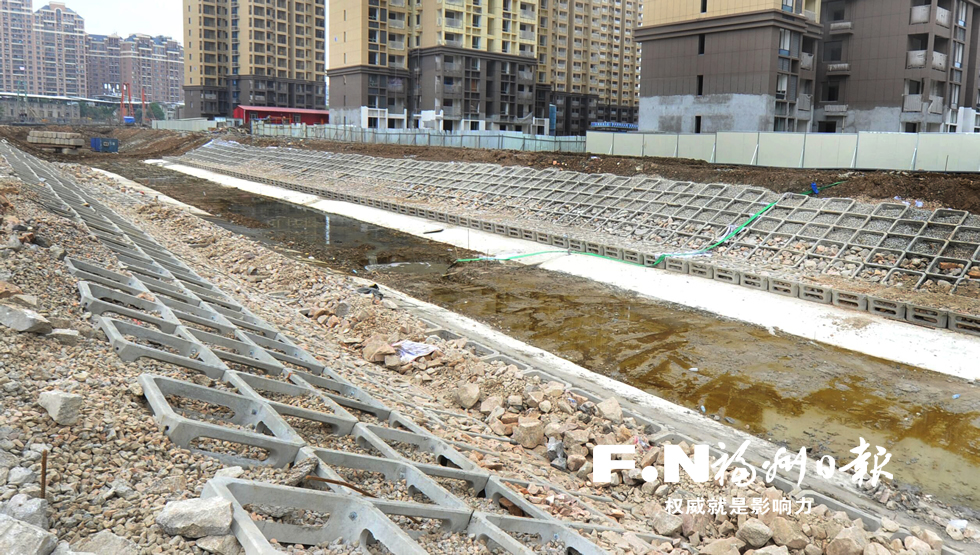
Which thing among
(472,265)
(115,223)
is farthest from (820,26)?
(115,223)

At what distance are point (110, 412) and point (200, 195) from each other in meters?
36.7

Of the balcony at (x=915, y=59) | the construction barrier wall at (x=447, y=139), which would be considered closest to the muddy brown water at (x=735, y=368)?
the construction barrier wall at (x=447, y=139)

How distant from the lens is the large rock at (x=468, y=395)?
989 cm

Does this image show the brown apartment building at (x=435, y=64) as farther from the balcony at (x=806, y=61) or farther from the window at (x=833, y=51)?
the balcony at (x=806, y=61)

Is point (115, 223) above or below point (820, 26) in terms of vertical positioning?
below

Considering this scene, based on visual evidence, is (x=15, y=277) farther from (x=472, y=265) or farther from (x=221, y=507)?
(x=472, y=265)

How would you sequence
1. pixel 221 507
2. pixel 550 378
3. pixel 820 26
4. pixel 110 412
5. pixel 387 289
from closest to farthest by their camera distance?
pixel 221 507, pixel 110 412, pixel 550 378, pixel 387 289, pixel 820 26

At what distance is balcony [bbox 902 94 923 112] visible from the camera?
163 ft

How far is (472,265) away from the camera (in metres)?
22.1

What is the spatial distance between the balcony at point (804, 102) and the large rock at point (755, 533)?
50.0m

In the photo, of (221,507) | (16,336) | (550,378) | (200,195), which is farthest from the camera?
(200,195)

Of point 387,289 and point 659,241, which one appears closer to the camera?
point 387,289

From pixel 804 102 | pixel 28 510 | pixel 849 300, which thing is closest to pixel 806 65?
pixel 804 102

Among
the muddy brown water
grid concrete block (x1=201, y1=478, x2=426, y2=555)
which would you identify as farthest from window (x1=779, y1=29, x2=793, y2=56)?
grid concrete block (x1=201, y1=478, x2=426, y2=555)
